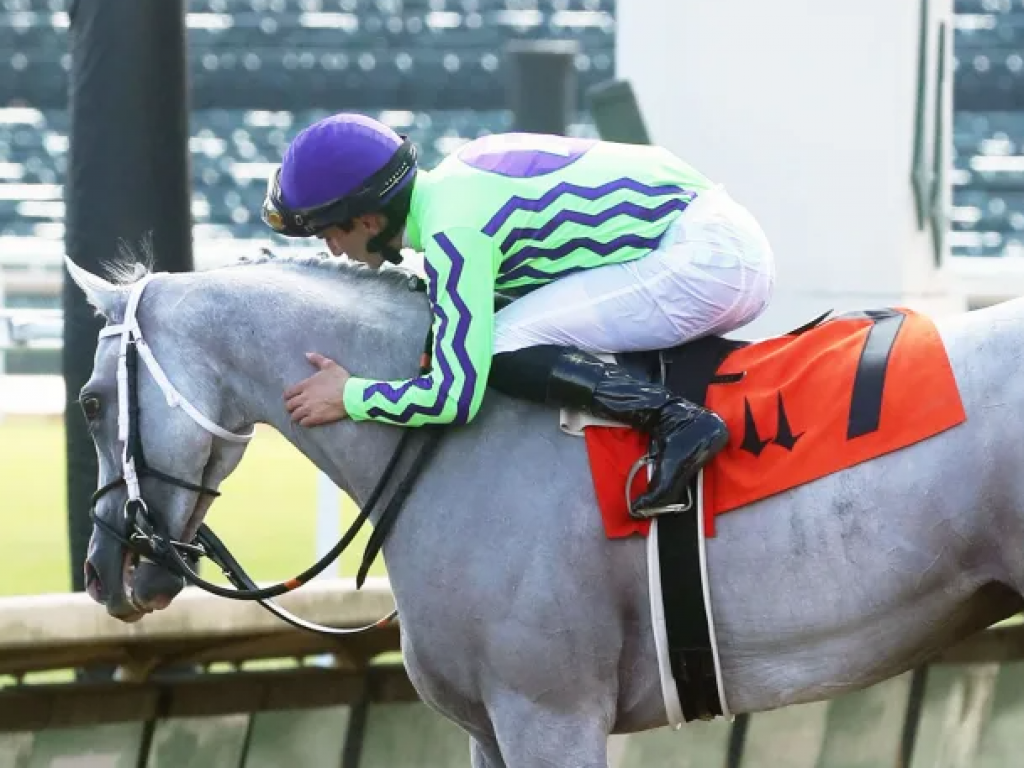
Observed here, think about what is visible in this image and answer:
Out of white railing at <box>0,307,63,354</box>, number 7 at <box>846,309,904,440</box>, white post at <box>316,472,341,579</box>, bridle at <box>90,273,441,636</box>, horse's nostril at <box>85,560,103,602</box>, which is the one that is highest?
number 7 at <box>846,309,904,440</box>

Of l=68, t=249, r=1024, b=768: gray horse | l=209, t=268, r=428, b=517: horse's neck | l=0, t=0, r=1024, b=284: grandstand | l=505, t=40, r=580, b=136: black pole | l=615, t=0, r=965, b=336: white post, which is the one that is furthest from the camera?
l=0, t=0, r=1024, b=284: grandstand

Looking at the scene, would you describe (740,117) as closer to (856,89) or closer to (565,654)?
(856,89)

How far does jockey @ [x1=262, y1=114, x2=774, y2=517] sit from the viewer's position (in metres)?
3.26

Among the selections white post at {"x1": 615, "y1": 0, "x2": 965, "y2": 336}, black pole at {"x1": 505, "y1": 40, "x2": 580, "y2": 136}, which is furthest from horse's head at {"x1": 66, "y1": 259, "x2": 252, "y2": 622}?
black pole at {"x1": 505, "y1": 40, "x2": 580, "y2": 136}

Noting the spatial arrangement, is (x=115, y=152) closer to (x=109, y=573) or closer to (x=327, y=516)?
(x=327, y=516)

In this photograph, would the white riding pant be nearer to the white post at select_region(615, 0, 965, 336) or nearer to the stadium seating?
the white post at select_region(615, 0, 965, 336)

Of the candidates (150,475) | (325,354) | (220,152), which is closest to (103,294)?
(150,475)

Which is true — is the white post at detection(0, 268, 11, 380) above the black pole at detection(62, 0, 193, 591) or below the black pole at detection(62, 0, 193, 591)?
below

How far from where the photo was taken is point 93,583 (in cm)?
364

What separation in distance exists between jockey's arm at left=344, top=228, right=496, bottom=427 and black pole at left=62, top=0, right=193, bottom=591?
1631mm

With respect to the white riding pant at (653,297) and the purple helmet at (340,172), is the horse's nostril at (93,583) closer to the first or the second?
the purple helmet at (340,172)

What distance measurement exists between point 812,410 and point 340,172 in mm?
1013

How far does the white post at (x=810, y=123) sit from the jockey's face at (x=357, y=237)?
3771 millimetres

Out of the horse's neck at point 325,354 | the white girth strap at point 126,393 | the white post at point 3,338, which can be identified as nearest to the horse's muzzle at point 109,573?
the white girth strap at point 126,393
